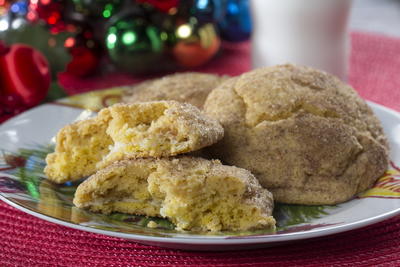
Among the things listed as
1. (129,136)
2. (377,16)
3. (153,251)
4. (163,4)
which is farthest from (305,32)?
(377,16)

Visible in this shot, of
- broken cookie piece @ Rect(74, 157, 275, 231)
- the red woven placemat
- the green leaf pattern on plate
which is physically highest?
broken cookie piece @ Rect(74, 157, 275, 231)

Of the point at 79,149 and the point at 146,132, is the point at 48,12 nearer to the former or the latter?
the point at 79,149

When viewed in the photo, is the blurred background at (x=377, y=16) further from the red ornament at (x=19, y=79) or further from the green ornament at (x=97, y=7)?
the red ornament at (x=19, y=79)

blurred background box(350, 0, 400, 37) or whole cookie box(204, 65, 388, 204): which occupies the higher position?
whole cookie box(204, 65, 388, 204)

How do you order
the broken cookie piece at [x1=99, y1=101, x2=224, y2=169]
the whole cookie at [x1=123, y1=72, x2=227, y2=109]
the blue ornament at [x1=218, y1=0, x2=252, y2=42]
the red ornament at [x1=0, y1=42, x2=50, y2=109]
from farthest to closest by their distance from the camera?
the blue ornament at [x1=218, y1=0, x2=252, y2=42], the red ornament at [x1=0, y1=42, x2=50, y2=109], the whole cookie at [x1=123, y1=72, x2=227, y2=109], the broken cookie piece at [x1=99, y1=101, x2=224, y2=169]

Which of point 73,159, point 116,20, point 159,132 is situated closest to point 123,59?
point 116,20

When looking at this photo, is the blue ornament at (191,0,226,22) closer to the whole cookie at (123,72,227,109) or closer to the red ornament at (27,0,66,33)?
the red ornament at (27,0,66,33)

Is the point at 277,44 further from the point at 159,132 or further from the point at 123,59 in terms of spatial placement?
the point at 159,132

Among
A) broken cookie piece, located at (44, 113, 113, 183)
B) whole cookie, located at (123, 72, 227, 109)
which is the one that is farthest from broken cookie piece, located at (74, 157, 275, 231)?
whole cookie, located at (123, 72, 227, 109)
